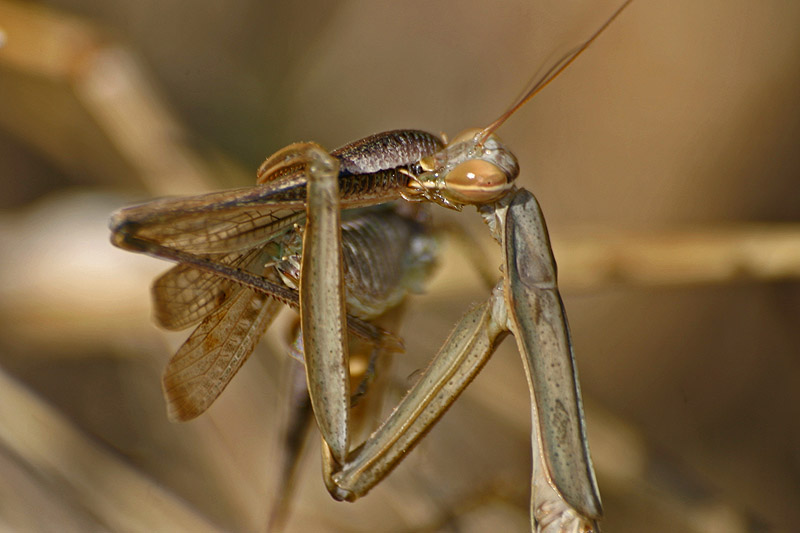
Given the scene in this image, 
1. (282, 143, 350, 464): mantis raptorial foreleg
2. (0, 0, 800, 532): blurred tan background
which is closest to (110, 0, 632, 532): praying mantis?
(282, 143, 350, 464): mantis raptorial foreleg

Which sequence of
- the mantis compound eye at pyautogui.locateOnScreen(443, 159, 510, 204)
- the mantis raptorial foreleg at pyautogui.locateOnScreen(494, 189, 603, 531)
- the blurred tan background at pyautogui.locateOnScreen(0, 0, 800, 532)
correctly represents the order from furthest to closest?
the blurred tan background at pyautogui.locateOnScreen(0, 0, 800, 532), the mantis compound eye at pyautogui.locateOnScreen(443, 159, 510, 204), the mantis raptorial foreleg at pyautogui.locateOnScreen(494, 189, 603, 531)

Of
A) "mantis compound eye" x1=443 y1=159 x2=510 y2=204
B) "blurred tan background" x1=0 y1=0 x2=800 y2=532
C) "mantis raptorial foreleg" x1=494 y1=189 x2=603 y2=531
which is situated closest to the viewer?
"mantis raptorial foreleg" x1=494 y1=189 x2=603 y2=531

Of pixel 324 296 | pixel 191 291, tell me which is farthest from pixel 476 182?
pixel 191 291

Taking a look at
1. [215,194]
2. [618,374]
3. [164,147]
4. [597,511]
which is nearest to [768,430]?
[618,374]

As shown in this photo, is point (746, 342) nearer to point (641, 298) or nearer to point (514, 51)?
point (641, 298)

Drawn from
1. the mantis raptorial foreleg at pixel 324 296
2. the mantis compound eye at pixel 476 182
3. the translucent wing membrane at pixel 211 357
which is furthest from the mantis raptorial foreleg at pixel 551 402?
the translucent wing membrane at pixel 211 357

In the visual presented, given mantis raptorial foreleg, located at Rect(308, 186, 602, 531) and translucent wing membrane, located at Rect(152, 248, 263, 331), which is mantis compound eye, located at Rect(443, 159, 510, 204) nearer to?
mantis raptorial foreleg, located at Rect(308, 186, 602, 531)

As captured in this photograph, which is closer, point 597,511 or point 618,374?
point 597,511

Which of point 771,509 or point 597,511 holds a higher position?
point 771,509
